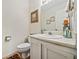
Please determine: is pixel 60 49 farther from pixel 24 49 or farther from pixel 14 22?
pixel 14 22

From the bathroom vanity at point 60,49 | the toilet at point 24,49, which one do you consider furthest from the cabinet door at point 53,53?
the toilet at point 24,49

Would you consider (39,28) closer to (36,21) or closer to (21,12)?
(36,21)

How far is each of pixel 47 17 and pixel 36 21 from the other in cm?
72

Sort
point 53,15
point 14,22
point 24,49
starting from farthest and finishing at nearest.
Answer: point 14,22, point 24,49, point 53,15

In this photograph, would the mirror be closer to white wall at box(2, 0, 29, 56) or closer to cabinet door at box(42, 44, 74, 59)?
cabinet door at box(42, 44, 74, 59)

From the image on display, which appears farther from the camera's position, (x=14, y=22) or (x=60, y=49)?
(x=14, y=22)

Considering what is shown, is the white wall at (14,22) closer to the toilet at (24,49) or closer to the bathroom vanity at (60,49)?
the toilet at (24,49)

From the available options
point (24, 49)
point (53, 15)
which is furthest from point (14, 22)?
point (53, 15)

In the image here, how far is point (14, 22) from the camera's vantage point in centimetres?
365

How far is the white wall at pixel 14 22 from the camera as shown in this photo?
3420 millimetres

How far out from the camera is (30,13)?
12.8ft

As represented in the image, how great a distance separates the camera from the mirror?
202 cm

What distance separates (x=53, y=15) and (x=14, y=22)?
1673 mm

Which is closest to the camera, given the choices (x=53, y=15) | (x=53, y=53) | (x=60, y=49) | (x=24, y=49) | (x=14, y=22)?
(x=60, y=49)
